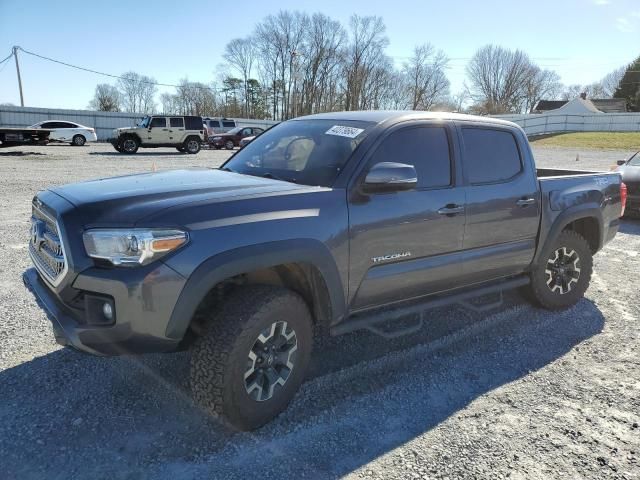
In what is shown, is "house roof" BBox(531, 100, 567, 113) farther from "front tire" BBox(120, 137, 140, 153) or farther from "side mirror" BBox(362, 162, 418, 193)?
"side mirror" BBox(362, 162, 418, 193)

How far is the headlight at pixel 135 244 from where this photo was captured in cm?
247

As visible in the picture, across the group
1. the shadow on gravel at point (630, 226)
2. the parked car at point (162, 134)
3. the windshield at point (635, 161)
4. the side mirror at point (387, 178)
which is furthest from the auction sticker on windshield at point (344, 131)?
the parked car at point (162, 134)

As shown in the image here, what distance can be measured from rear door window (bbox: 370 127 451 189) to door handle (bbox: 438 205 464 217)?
17cm

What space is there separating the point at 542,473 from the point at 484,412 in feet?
1.89

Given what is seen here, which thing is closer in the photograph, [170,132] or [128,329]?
[128,329]

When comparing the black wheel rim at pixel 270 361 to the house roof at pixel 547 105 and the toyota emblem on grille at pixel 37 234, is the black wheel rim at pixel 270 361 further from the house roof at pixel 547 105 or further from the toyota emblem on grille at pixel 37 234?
the house roof at pixel 547 105

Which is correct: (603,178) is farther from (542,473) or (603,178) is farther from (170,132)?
(170,132)

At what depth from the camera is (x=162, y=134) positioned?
2428 centimetres

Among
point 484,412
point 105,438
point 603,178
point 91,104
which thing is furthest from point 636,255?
point 91,104

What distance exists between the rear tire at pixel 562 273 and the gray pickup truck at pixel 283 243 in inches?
15.0

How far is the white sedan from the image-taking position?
28109 mm

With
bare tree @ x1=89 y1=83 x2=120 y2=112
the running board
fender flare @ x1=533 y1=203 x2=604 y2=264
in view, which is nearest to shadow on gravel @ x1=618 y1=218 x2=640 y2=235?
fender flare @ x1=533 y1=203 x2=604 y2=264

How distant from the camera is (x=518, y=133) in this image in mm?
4551

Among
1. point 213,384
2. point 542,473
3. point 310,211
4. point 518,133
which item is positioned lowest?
point 542,473
